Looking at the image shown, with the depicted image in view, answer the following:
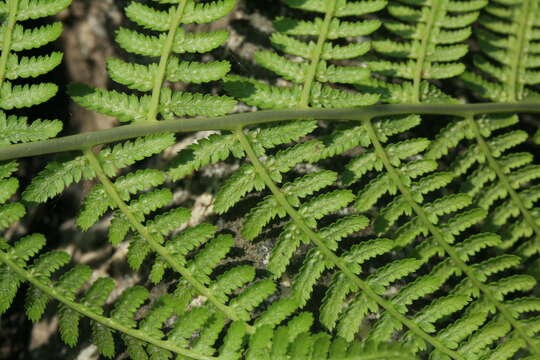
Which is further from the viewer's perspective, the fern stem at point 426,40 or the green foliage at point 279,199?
the fern stem at point 426,40

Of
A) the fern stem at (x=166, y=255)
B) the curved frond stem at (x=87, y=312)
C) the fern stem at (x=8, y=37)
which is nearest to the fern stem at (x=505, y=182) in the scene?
the fern stem at (x=166, y=255)

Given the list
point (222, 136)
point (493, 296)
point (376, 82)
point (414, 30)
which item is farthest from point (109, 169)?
point (493, 296)

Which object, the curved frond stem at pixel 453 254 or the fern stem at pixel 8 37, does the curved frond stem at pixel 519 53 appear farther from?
the fern stem at pixel 8 37

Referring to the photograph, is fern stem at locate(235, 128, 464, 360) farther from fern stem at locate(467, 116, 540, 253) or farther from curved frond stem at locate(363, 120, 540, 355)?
fern stem at locate(467, 116, 540, 253)

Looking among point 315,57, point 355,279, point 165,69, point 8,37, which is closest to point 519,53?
point 315,57

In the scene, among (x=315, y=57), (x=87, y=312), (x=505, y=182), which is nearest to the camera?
(x=87, y=312)

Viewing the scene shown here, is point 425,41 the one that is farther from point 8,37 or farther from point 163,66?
point 8,37

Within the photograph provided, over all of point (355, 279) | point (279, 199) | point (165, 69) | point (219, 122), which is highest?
point (165, 69)
